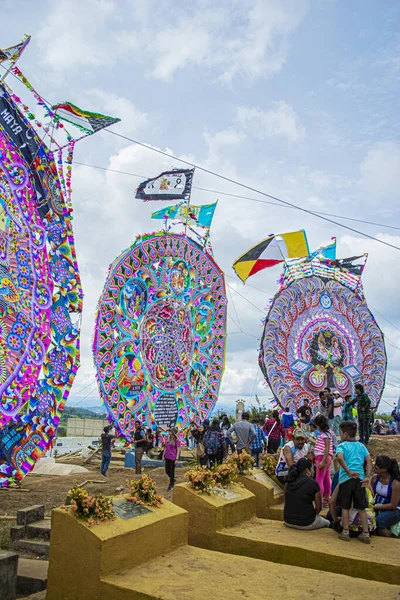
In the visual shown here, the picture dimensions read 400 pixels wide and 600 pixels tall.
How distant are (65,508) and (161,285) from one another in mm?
13628

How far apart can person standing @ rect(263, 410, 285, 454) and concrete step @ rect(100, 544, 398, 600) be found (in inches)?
308

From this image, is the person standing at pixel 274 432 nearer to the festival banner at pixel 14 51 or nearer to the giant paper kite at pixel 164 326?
the giant paper kite at pixel 164 326

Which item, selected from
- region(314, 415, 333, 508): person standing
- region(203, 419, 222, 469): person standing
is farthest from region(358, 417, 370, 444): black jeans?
region(314, 415, 333, 508): person standing

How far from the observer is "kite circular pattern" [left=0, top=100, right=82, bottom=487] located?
1102 cm

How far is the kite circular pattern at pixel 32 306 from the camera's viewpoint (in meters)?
11.0

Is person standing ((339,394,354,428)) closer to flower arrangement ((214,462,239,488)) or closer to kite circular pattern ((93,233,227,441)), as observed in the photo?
flower arrangement ((214,462,239,488))

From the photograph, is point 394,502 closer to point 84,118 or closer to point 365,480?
point 365,480

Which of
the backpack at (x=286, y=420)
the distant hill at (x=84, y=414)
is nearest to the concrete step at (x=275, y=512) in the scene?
Result: the backpack at (x=286, y=420)

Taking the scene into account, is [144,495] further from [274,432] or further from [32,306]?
[274,432]

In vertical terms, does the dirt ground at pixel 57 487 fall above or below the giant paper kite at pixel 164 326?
below

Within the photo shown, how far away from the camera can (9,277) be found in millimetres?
11344

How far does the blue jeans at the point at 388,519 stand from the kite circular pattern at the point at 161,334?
1062cm

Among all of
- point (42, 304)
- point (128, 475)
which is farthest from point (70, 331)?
point (128, 475)

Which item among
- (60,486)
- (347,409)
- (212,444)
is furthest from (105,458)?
(347,409)
